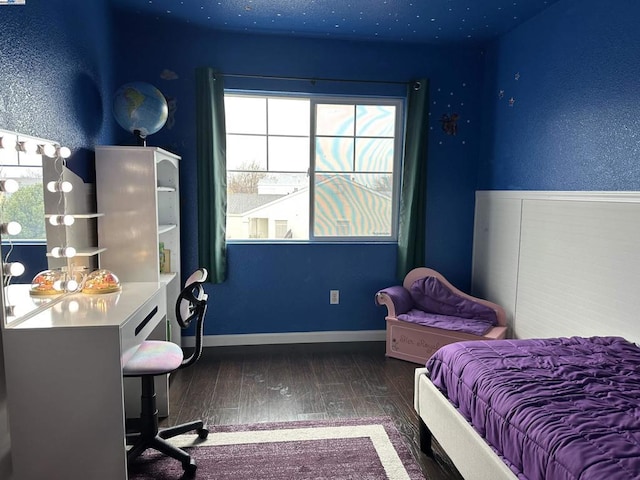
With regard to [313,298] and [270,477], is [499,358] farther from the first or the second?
[313,298]

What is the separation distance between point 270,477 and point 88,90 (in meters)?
2.32

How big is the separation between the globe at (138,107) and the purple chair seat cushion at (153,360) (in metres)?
1.33

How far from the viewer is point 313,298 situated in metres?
3.73

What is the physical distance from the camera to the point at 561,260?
9.19 feet

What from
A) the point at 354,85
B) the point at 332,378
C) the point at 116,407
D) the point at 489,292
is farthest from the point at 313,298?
the point at 116,407

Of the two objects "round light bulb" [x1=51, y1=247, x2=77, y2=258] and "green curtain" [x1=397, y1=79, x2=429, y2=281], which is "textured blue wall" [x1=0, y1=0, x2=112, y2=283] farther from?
"green curtain" [x1=397, y1=79, x2=429, y2=281]

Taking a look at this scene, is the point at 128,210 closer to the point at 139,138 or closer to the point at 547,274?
the point at 139,138

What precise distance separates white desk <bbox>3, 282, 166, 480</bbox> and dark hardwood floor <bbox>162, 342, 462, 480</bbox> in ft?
2.47

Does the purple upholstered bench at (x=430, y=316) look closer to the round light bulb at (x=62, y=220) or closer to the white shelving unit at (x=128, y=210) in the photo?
the white shelving unit at (x=128, y=210)

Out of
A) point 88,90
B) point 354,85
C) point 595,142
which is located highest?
point 354,85

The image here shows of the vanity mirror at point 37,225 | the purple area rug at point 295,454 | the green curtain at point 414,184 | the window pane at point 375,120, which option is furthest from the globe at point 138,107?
the green curtain at point 414,184

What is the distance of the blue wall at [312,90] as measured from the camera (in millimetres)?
3387

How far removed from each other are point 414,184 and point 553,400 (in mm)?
2239

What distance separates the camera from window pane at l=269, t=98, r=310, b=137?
362 centimetres
